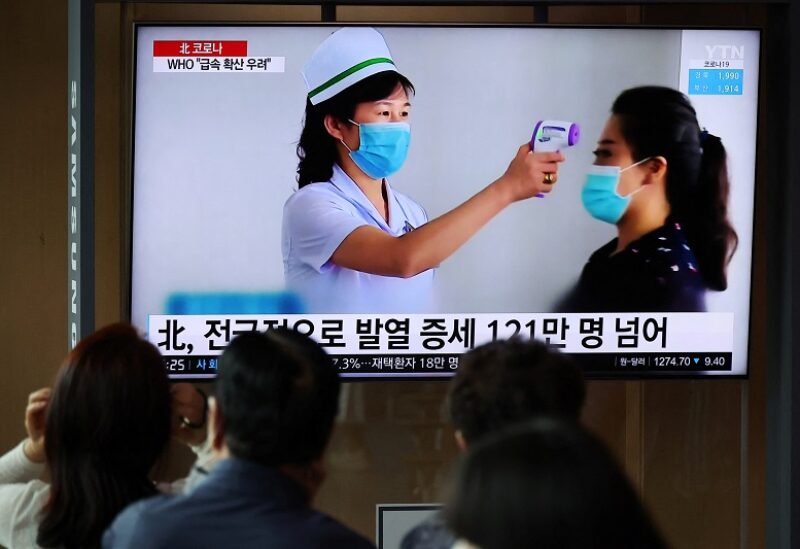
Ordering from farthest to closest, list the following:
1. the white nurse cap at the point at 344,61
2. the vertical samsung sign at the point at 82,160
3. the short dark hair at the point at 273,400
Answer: the white nurse cap at the point at 344,61, the vertical samsung sign at the point at 82,160, the short dark hair at the point at 273,400

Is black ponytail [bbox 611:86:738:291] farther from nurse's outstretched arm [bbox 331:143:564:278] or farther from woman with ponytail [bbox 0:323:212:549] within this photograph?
woman with ponytail [bbox 0:323:212:549]

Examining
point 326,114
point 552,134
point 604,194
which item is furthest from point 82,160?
point 604,194

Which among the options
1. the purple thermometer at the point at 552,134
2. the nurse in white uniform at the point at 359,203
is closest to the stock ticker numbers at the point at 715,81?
the purple thermometer at the point at 552,134

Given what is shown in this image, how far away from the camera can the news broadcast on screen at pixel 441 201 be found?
11.1 ft

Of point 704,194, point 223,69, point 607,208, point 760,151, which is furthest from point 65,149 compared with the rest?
point 760,151

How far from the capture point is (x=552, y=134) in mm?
3439

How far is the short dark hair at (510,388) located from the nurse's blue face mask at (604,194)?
1677 mm

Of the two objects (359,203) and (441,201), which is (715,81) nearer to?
(441,201)

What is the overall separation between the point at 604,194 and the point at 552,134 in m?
0.26

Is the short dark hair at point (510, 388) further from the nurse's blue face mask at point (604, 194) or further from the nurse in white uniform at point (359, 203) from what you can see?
the nurse's blue face mask at point (604, 194)

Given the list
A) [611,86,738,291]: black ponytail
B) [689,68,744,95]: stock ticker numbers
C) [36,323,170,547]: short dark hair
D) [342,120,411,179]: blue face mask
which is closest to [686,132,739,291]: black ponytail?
[611,86,738,291]: black ponytail

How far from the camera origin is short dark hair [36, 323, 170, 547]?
5.68ft

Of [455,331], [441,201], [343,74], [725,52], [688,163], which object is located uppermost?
[725,52]

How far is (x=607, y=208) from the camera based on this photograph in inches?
137
